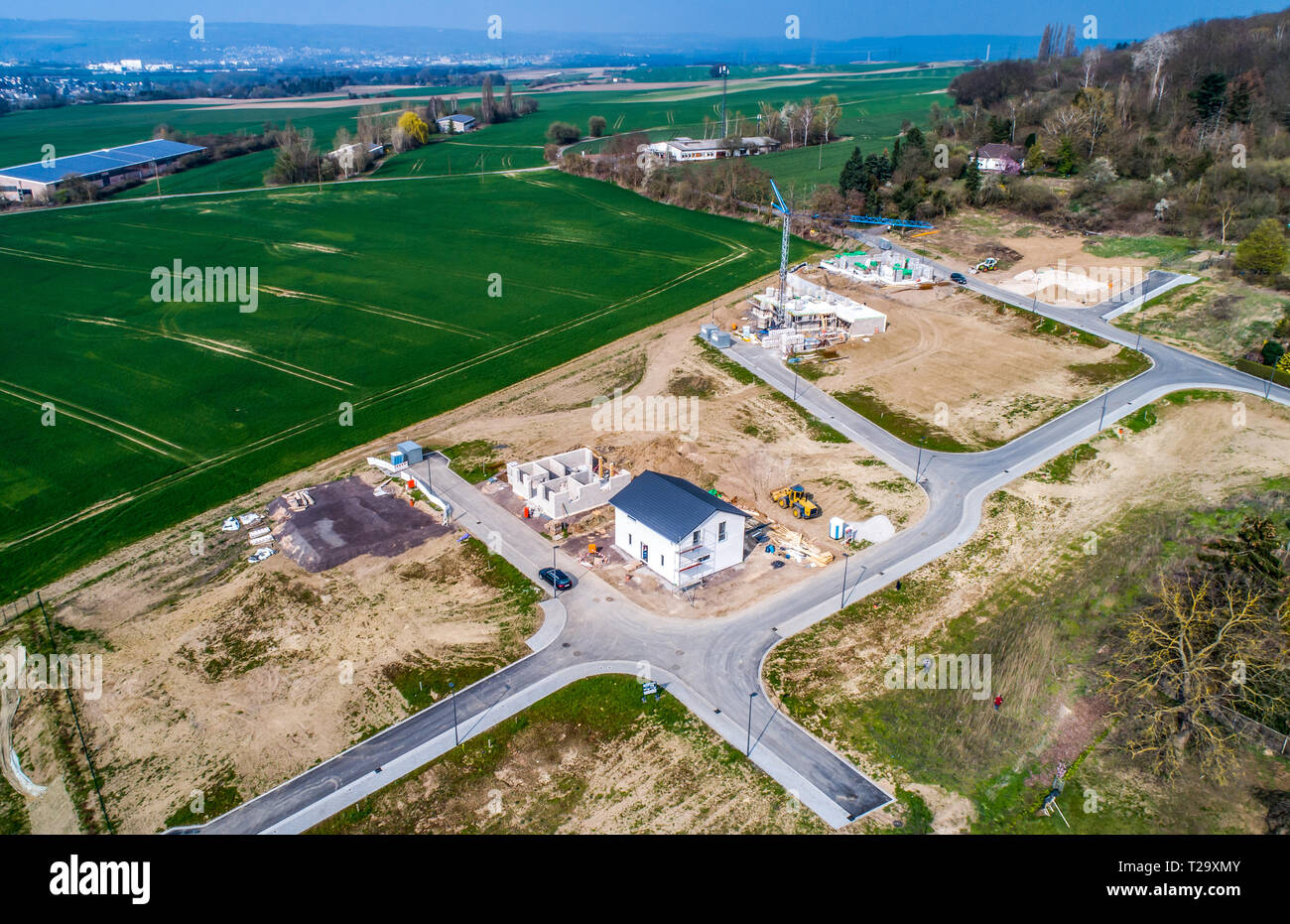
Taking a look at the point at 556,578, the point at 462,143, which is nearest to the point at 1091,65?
the point at 462,143

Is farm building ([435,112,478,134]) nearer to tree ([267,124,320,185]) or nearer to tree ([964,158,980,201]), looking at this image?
tree ([267,124,320,185])

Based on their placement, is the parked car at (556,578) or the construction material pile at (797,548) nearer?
the parked car at (556,578)

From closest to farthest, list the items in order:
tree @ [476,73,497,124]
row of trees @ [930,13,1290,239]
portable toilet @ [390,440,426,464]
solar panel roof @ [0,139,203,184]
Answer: portable toilet @ [390,440,426,464] < row of trees @ [930,13,1290,239] < solar panel roof @ [0,139,203,184] < tree @ [476,73,497,124]

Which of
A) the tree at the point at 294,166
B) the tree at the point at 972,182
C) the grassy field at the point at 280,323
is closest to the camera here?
the grassy field at the point at 280,323

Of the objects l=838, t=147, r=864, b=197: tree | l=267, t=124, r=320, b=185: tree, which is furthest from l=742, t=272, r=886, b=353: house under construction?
l=267, t=124, r=320, b=185: tree

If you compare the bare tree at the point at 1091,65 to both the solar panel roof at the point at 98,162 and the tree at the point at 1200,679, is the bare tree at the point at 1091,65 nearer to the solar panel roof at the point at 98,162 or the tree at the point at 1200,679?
the tree at the point at 1200,679

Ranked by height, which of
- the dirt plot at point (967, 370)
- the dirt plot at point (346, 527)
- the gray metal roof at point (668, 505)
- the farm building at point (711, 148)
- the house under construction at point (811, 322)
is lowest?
the dirt plot at point (346, 527)

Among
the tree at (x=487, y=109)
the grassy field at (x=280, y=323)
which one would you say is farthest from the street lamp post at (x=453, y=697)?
the tree at (x=487, y=109)
